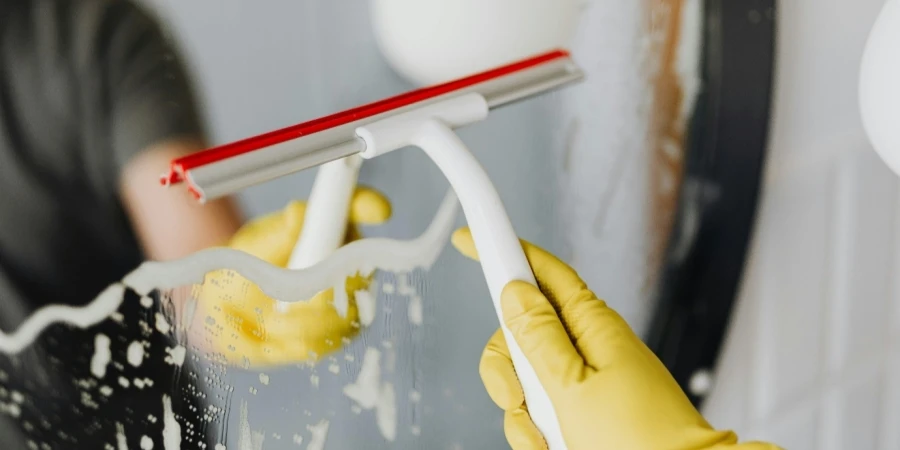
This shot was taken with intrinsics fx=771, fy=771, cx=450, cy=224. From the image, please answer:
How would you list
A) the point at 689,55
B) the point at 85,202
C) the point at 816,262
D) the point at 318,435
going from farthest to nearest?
the point at 816,262 → the point at 689,55 → the point at 318,435 → the point at 85,202

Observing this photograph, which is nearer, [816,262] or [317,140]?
[317,140]

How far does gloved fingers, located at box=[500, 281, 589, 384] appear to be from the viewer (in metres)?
0.40

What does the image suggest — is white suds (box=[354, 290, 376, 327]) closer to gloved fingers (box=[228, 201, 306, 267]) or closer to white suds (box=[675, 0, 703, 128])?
gloved fingers (box=[228, 201, 306, 267])

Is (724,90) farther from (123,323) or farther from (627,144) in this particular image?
(123,323)

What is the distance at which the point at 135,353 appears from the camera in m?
0.37

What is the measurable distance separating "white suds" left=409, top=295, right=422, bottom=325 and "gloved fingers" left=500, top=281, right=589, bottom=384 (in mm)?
68

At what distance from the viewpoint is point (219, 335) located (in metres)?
0.39

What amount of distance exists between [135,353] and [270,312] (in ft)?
0.22

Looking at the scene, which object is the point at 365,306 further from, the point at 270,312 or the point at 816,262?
the point at 816,262

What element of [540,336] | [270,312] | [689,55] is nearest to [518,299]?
[540,336]

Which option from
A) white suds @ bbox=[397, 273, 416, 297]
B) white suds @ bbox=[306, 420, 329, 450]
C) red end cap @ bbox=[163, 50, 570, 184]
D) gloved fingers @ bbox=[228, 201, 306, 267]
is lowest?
white suds @ bbox=[306, 420, 329, 450]

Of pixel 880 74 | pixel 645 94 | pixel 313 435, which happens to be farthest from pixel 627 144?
pixel 313 435

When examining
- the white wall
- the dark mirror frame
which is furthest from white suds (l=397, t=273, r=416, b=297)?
the white wall

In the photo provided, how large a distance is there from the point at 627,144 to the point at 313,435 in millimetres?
308
